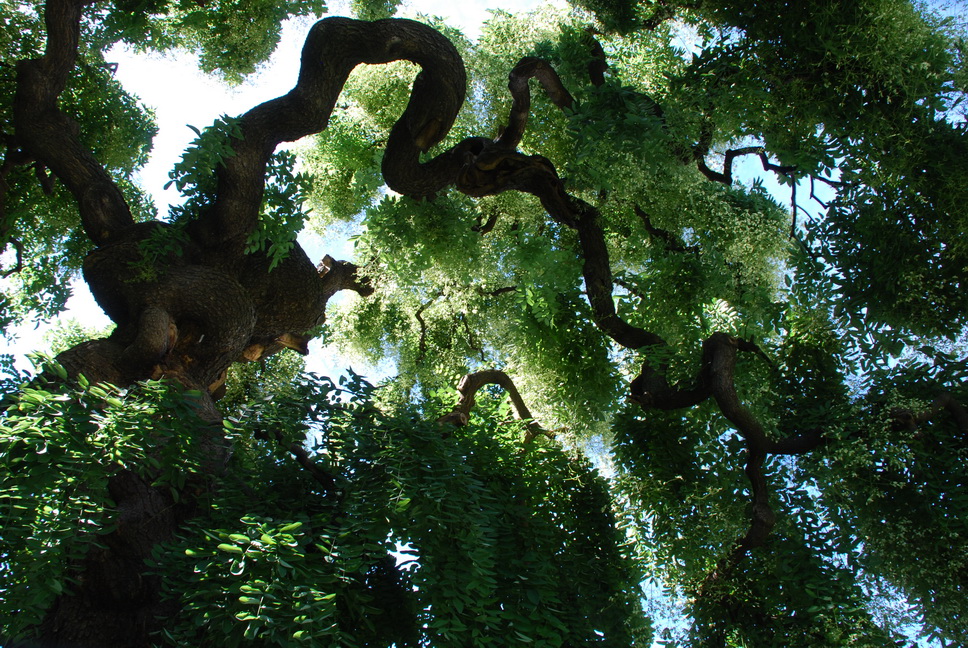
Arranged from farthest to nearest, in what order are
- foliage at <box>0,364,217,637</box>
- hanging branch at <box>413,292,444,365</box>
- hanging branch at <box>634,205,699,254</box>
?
1. hanging branch at <box>413,292,444,365</box>
2. hanging branch at <box>634,205,699,254</box>
3. foliage at <box>0,364,217,637</box>

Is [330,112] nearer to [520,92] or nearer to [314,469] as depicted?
[520,92]

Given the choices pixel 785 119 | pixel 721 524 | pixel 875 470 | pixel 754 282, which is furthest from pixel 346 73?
pixel 875 470

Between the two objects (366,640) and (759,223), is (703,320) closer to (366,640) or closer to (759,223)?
(759,223)

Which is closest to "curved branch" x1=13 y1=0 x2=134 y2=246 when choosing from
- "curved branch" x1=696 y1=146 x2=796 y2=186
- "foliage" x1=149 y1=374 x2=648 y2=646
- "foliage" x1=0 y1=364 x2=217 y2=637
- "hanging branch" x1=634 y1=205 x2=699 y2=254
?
"foliage" x1=0 y1=364 x2=217 y2=637

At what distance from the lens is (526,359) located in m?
8.10

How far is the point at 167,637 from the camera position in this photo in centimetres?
352

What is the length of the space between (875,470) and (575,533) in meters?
2.60

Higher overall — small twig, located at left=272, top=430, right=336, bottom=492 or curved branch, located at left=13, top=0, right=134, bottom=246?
curved branch, located at left=13, top=0, right=134, bottom=246

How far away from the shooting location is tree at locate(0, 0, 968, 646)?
13.4ft

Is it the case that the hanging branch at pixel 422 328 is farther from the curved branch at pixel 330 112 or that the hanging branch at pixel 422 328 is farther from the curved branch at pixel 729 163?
the curved branch at pixel 729 163

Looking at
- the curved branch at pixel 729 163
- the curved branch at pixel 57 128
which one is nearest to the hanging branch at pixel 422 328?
the curved branch at pixel 729 163

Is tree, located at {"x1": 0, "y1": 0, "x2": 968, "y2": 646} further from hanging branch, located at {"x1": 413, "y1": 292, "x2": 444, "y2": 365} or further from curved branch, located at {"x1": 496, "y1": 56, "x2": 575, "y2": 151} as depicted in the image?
hanging branch, located at {"x1": 413, "y1": 292, "x2": 444, "y2": 365}

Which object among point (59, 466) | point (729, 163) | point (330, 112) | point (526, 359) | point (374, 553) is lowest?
point (59, 466)

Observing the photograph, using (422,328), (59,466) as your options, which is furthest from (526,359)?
(59,466)
